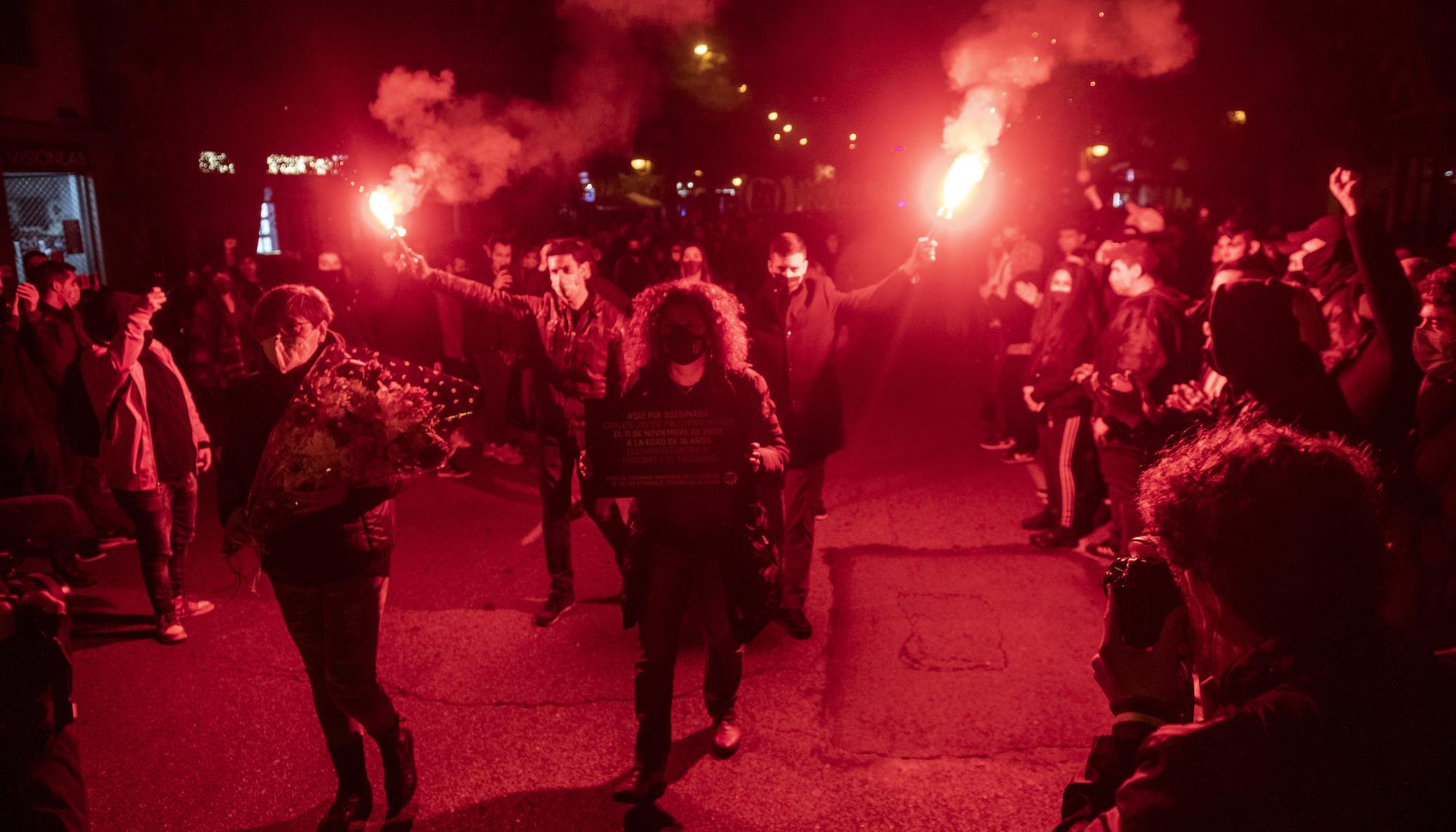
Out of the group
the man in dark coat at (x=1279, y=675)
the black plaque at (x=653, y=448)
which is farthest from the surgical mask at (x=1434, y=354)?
the black plaque at (x=653, y=448)

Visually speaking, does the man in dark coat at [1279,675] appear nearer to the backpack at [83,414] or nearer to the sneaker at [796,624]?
the sneaker at [796,624]

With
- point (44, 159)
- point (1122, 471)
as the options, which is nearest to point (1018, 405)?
point (1122, 471)

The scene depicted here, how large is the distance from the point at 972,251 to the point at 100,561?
10255 millimetres

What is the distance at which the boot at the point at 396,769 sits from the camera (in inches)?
151

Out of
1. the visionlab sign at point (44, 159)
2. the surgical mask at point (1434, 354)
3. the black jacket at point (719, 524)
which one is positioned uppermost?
the visionlab sign at point (44, 159)

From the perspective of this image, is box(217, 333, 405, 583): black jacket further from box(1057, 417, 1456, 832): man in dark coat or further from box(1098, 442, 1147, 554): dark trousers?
box(1098, 442, 1147, 554): dark trousers

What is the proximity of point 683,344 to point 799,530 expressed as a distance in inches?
82.9

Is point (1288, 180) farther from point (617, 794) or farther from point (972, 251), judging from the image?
point (617, 794)

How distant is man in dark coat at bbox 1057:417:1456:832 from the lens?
1.49 m

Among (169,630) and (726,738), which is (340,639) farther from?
(169,630)

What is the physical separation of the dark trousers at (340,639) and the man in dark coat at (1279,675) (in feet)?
8.80

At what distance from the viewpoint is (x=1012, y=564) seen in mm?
6762

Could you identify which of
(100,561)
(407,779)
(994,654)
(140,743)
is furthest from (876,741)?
(100,561)

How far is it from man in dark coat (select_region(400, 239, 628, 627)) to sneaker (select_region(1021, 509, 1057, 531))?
11.4ft
